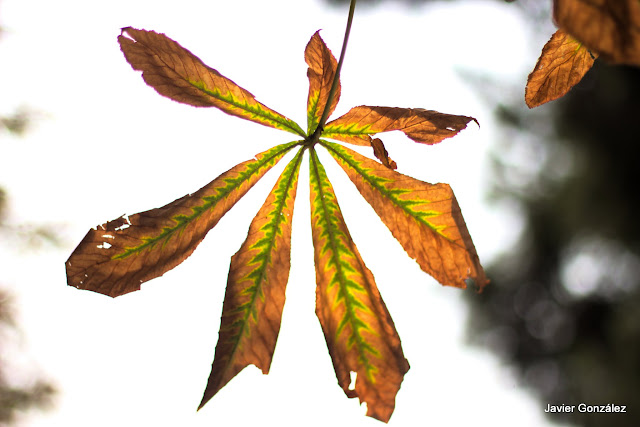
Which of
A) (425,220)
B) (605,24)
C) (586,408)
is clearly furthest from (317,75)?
(586,408)

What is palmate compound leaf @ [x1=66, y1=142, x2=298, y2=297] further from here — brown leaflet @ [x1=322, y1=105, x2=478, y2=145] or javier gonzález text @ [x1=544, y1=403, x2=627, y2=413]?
javier gonzález text @ [x1=544, y1=403, x2=627, y2=413]

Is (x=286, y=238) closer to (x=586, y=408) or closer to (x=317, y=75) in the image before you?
(x=317, y=75)

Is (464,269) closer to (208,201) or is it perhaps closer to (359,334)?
(359,334)

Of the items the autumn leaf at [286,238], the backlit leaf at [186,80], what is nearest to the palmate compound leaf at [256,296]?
the autumn leaf at [286,238]

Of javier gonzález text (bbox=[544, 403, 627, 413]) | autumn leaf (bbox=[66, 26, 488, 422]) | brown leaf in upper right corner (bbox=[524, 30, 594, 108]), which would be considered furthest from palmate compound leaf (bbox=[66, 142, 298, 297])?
javier gonzález text (bbox=[544, 403, 627, 413])

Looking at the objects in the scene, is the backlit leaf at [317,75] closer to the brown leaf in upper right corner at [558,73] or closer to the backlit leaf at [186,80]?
the backlit leaf at [186,80]

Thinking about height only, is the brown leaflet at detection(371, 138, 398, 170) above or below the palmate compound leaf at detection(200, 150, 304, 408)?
above

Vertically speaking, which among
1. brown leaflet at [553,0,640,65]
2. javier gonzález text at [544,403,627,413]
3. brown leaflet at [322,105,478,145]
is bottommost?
brown leaflet at [553,0,640,65]
